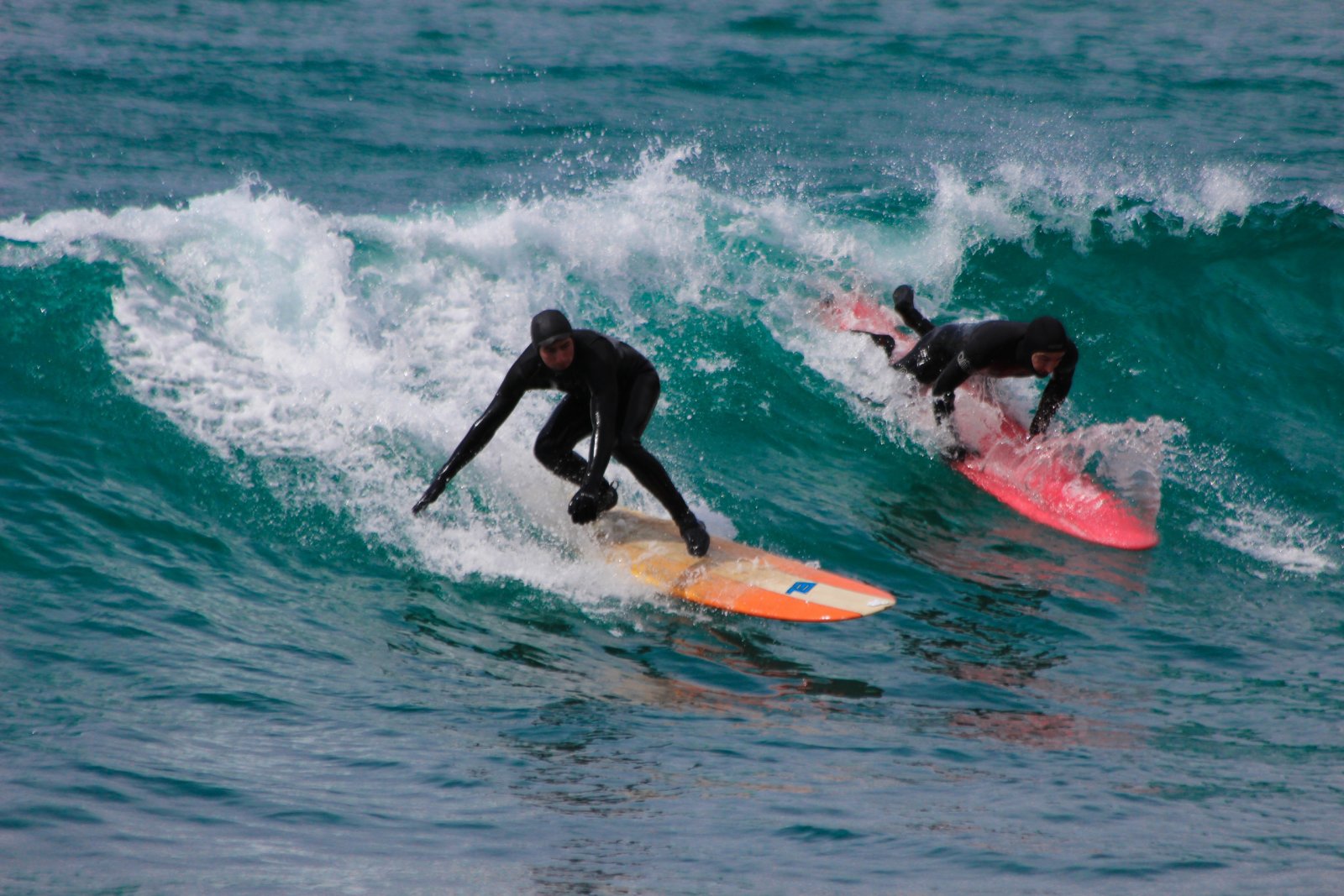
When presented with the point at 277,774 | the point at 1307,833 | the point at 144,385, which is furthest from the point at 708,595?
the point at 144,385

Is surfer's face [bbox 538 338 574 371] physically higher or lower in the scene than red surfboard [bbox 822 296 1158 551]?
higher

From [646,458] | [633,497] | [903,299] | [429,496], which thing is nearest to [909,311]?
[903,299]

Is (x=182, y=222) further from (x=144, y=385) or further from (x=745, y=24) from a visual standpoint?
(x=745, y=24)

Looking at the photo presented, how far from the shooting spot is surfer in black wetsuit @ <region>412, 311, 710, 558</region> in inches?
235

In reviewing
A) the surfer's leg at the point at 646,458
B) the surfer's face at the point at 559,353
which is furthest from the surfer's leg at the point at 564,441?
the surfer's face at the point at 559,353

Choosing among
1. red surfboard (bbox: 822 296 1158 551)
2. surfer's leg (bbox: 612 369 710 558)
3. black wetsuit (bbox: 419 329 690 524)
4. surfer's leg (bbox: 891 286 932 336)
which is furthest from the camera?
surfer's leg (bbox: 891 286 932 336)

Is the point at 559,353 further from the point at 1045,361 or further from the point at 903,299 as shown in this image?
the point at 903,299

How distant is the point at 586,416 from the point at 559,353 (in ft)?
2.88

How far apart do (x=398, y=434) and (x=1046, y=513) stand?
13.4ft

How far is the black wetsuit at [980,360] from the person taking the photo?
786cm

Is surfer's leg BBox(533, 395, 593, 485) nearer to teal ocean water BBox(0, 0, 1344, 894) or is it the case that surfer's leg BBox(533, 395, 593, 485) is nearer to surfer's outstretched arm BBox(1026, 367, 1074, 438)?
teal ocean water BBox(0, 0, 1344, 894)

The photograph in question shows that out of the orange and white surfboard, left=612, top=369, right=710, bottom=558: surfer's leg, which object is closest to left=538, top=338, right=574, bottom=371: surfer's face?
left=612, top=369, right=710, bottom=558: surfer's leg

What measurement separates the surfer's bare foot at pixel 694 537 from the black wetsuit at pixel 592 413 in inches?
1.4

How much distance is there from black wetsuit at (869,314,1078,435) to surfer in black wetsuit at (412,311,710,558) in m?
2.46
